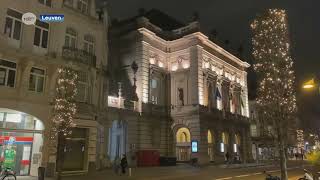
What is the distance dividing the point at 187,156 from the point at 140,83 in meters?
12.8

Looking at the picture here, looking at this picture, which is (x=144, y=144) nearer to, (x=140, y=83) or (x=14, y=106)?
(x=140, y=83)

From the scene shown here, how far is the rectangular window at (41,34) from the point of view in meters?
25.9

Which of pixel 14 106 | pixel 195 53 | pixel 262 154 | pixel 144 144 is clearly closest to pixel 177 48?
pixel 195 53

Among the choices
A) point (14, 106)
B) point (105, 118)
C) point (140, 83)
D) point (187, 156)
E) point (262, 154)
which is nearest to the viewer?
point (14, 106)

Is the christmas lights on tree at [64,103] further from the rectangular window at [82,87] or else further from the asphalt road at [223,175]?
the asphalt road at [223,175]

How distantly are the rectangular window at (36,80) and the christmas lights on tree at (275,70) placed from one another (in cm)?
1636

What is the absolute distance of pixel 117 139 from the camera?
1620 inches

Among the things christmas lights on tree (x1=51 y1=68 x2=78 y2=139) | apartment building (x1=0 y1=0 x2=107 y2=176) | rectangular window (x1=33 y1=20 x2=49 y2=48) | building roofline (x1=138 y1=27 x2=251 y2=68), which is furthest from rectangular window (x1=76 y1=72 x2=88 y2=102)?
building roofline (x1=138 y1=27 x2=251 y2=68)

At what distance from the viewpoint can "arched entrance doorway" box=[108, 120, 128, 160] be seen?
40.3m

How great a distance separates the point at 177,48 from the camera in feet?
160

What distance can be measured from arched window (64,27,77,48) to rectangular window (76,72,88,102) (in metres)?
2.70

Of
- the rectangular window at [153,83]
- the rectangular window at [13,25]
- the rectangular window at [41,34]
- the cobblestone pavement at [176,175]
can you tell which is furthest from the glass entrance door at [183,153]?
the rectangular window at [13,25]

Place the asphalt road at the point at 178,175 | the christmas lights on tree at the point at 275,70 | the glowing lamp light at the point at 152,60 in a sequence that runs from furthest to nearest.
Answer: the glowing lamp light at the point at 152,60, the asphalt road at the point at 178,175, the christmas lights on tree at the point at 275,70

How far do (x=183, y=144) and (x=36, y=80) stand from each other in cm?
2646
